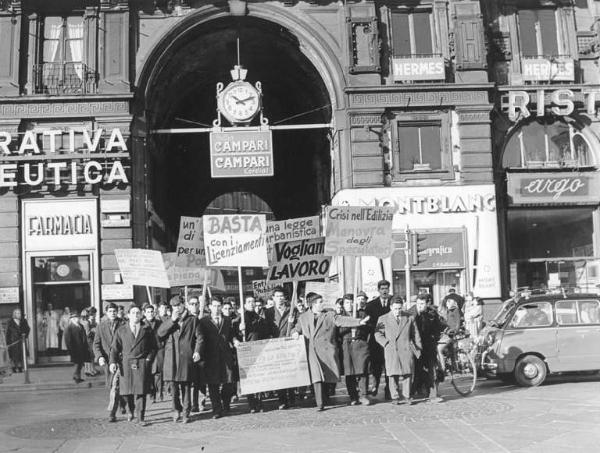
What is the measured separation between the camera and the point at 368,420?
12.1 meters

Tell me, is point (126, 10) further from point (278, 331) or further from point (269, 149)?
point (278, 331)

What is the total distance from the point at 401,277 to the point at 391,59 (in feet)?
21.9

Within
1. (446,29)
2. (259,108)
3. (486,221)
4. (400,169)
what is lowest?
(486,221)

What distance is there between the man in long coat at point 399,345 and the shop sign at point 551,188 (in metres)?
12.4

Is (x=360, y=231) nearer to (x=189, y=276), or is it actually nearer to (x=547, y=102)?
(x=189, y=276)

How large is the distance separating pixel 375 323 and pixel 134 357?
Answer: 447 cm

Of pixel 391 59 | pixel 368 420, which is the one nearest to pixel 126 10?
pixel 391 59

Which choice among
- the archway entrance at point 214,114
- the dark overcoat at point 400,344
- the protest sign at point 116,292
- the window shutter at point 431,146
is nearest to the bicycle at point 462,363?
the dark overcoat at point 400,344

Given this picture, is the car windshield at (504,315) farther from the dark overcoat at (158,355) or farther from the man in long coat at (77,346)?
the man in long coat at (77,346)

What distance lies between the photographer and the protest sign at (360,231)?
1540 centimetres

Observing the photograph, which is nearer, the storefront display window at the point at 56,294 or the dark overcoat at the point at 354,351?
the dark overcoat at the point at 354,351

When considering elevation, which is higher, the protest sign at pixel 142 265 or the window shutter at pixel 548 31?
the window shutter at pixel 548 31

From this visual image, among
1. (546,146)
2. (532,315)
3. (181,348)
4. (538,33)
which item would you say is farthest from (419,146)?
(181,348)

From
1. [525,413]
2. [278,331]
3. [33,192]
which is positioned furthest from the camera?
[33,192]
